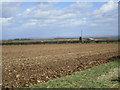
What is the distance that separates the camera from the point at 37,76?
10859mm

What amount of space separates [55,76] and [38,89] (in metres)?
2.71

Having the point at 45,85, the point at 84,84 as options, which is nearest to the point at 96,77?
the point at 84,84

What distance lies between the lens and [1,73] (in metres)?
11.8

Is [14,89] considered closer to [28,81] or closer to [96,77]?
[28,81]

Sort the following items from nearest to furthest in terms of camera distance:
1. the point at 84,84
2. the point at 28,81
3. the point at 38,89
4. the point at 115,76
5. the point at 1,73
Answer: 1. the point at 38,89
2. the point at 84,84
3. the point at 28,81
4. the point at 115,76
5. the point at 1,73

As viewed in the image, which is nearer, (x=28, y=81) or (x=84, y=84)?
(x=84, y=84)

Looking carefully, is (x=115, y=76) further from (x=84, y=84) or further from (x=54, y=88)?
(x=54, y=88)

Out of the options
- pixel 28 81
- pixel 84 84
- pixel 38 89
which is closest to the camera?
pixel 38 89

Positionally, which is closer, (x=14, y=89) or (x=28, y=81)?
(x=14, y=89)

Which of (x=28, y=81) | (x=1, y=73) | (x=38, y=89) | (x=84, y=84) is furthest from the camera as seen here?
(x=1, y=73)

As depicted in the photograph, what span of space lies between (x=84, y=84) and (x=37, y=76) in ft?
9.04

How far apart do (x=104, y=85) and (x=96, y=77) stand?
1.57m

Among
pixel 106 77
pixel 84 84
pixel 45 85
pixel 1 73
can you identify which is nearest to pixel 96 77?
pixel 106 77

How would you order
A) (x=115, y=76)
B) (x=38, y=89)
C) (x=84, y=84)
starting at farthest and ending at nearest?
(x=115, y=76) < (x=84, y=84) < (x=38, y=89)
